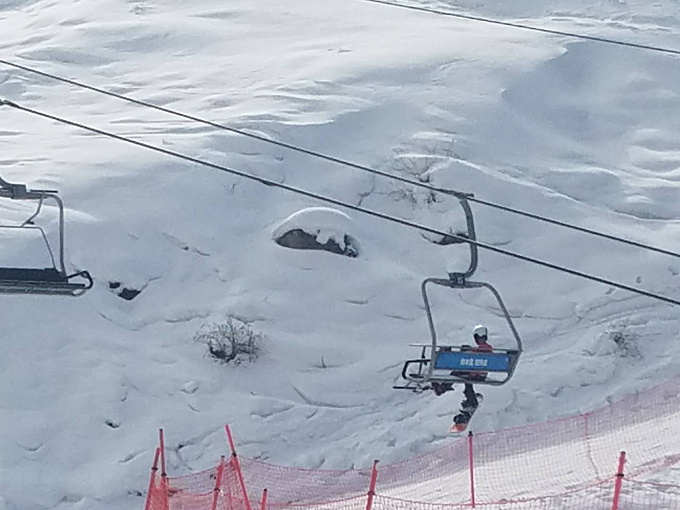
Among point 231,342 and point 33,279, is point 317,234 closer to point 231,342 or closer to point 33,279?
point 231,342

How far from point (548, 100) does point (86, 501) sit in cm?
1690

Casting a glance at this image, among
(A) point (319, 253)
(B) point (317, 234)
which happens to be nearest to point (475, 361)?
(A) point (319, 253)

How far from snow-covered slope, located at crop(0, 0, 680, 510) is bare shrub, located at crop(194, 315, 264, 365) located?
0.53 ft

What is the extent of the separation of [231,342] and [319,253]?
291 cm

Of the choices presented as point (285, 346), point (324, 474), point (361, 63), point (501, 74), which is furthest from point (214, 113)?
point (324, 474)

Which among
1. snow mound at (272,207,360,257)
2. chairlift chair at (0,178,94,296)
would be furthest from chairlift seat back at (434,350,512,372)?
snow mound at (272,207,360,257)

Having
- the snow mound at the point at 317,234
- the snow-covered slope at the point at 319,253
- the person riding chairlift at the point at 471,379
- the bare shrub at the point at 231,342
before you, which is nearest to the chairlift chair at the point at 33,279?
the person riding chairlift at the point at 471,379

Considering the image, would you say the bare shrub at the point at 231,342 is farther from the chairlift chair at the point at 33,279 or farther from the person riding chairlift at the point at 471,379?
the chairlift chair at the point at 33,279

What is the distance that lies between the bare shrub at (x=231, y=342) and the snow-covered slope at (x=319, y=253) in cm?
16

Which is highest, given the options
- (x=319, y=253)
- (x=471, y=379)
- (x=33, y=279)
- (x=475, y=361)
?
(x=33, y=279)

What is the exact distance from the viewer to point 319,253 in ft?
77.0

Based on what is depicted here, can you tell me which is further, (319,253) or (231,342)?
(319,253)

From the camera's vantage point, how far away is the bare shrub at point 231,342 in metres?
21.4

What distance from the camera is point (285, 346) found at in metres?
21.8
